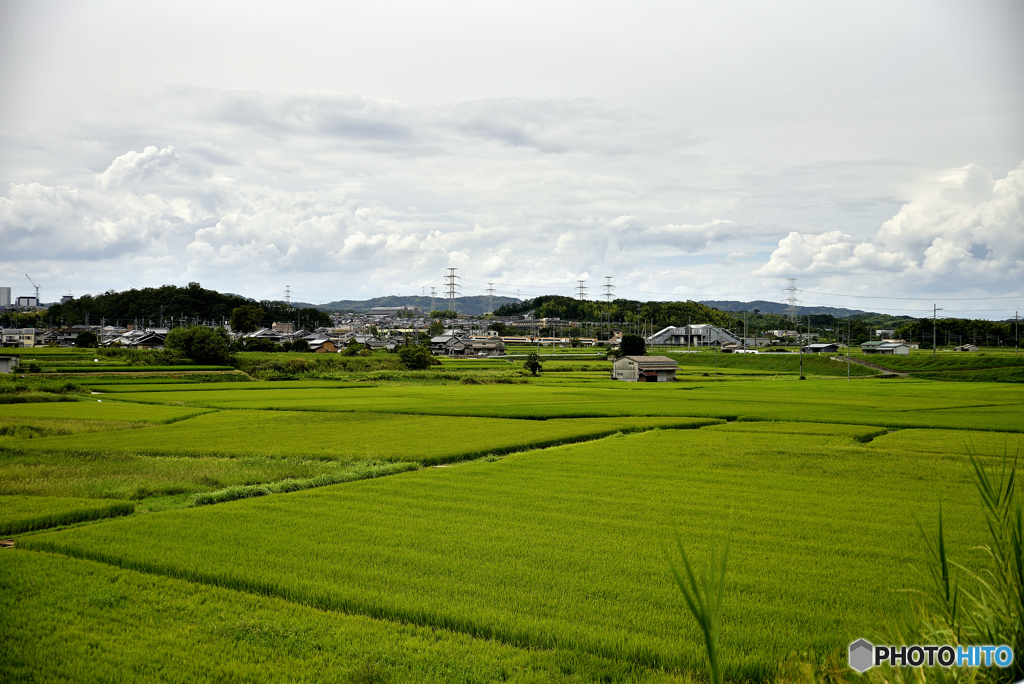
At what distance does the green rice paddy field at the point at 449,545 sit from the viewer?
269 inches

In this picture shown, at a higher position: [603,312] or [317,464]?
[603,312]

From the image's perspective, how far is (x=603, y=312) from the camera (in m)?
137

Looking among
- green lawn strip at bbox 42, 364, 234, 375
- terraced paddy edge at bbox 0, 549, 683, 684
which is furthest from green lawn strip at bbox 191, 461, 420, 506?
green lawn strip at bbox 42, 364, 234, 375

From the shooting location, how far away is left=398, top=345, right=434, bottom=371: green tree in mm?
62312

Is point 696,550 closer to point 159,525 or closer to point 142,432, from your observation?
point 159,525

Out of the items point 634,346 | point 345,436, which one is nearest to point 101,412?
point 345,436

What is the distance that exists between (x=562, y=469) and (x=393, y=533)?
7.25 metres

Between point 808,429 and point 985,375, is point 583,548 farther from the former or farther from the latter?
point 985,375

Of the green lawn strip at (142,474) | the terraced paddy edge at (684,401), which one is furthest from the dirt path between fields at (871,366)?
the green lawn strip at (142,474)

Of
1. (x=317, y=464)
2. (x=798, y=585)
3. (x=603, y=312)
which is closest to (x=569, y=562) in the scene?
(x=798, y=585)

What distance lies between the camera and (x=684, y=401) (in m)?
36.7

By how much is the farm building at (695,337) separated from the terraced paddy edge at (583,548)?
3353 inches

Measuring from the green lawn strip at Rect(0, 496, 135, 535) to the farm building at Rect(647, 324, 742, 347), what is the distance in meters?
93.5

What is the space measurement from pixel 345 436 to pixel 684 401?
68.7 ft
